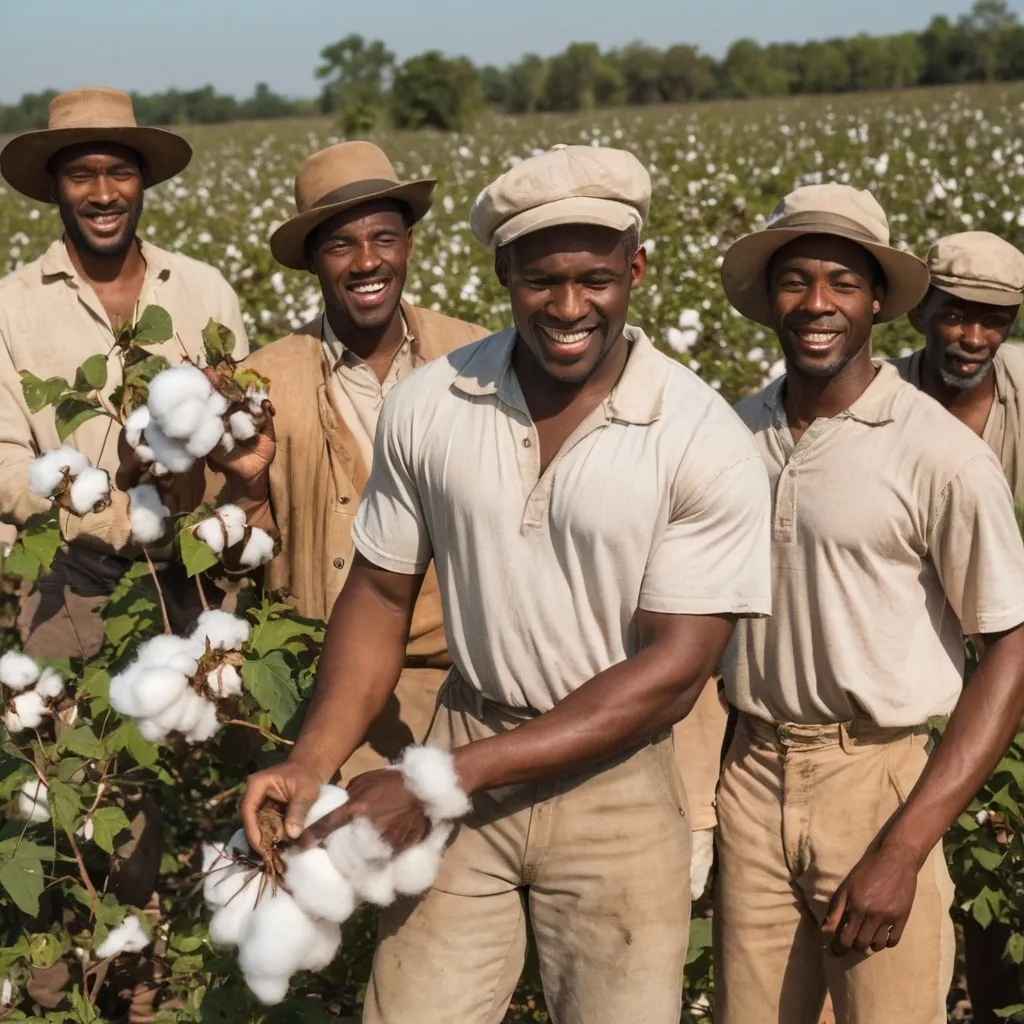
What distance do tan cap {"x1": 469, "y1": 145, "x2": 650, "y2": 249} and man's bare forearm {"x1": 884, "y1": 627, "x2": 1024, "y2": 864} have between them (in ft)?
2.90

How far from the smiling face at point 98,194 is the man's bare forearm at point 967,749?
95.8 inches

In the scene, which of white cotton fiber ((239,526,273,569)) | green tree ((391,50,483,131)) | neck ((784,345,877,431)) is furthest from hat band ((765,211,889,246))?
green tree ((391,50,483,131))

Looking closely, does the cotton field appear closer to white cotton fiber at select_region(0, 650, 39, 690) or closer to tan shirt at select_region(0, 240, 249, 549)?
tan shirt at select_region(0, 240, 249, 549)

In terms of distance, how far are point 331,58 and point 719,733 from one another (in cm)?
8509

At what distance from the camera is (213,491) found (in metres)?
3.31

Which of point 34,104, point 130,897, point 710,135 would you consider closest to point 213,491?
point 130,897

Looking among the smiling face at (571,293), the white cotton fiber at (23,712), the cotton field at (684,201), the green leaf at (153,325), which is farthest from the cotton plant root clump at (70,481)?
the cotton field at (684,201)

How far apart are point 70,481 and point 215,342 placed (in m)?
0.37

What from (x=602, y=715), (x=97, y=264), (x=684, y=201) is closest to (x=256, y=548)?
(x=602, y=715)

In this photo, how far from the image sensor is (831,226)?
7.99 ft

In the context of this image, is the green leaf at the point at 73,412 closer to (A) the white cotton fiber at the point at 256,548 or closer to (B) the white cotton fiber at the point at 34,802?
(A) the white cotton fiber at the point at 256,548

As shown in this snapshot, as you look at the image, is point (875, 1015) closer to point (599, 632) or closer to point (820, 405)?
point (599, 632)

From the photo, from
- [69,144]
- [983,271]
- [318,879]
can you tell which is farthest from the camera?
[69,144]

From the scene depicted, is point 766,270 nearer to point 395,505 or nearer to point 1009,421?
point 395,505
